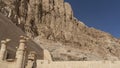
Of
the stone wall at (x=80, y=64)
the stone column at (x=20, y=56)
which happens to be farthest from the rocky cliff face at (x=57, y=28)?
the stone column at (x=20, y=56)

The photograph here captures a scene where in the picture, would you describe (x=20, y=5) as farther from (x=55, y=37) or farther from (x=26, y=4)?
(x=55, y=37)

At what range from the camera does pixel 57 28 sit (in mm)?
80250

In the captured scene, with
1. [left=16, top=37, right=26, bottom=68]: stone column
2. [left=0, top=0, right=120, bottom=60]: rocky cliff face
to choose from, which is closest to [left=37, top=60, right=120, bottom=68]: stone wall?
[left=16, top=37, right=26, bottom=68]: stone column

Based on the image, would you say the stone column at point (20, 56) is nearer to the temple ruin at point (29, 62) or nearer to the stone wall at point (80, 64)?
the temple ruin at point (29, 62)

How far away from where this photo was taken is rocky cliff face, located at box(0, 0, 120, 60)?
2544 inches

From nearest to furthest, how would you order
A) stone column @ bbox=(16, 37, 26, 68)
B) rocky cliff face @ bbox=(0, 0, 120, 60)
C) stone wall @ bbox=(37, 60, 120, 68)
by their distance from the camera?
stone column @ bbox=(16, 37, 26, 68), stone wall @ bbox=(37, 60, 120, 68), rocky cliff face @ bbox=(0, 0, 120, 60)

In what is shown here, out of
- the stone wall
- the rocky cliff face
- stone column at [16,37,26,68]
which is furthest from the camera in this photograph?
the rocky cliff face

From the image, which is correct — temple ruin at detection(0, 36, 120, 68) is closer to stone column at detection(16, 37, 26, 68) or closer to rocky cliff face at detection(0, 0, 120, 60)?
stone column at detection(16, 37, 26, 68)

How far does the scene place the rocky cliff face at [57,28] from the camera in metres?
64.6

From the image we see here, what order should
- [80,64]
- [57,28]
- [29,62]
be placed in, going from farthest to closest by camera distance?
[57,28] → [80,64] → [29,62]

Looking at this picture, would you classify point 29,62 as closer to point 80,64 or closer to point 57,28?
point 80,64

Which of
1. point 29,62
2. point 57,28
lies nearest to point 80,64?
point 29,62

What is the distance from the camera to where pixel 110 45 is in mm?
95938

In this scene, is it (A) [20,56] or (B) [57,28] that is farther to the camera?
(B) [57,28]
